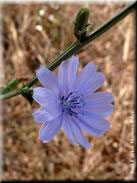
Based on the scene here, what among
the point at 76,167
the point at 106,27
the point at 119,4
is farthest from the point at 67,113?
the point at 119,4

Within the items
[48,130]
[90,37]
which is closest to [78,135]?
[48,130]

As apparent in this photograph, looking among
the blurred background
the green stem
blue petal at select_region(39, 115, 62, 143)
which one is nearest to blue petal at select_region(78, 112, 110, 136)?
blue petal at select_region(39, 115, 62, 143)

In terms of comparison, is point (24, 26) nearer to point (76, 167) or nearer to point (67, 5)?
point (67, 5)

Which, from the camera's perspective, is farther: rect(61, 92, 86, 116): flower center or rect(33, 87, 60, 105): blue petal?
rect(61, 92, 86, 116): flower center

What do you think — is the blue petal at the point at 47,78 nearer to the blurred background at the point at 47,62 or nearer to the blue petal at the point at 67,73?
the blue petal at the point at 67,73

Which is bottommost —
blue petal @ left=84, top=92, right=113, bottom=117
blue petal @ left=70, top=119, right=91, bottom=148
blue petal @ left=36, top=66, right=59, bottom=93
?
blue petal @ left=70, top=119, right=91, bottom=148

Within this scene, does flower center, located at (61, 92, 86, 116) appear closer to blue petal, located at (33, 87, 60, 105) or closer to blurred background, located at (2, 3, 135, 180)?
blue petal, located at (33, 87, 60, 105)

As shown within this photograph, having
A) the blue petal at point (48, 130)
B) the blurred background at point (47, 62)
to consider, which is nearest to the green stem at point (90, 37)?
the blue petal at point (48, 130)
